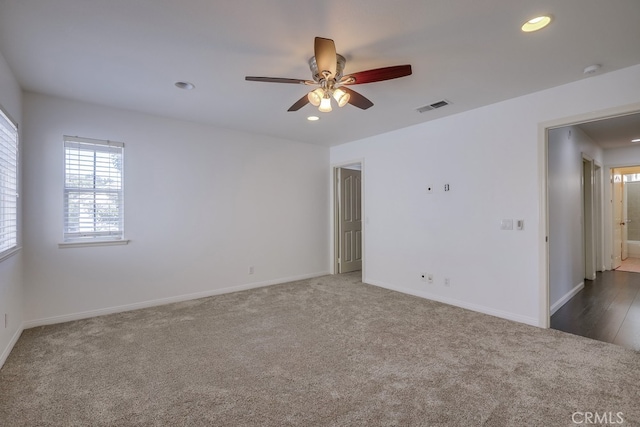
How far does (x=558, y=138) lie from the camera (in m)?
3.86

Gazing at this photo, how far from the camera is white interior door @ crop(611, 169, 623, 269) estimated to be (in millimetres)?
6125

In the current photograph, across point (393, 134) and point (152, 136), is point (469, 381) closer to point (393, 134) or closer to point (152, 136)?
point (393, 134)

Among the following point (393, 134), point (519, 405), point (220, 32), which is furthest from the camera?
point (393, 134)

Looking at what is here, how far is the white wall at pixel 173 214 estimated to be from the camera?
127 inches

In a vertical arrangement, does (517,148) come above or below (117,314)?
above

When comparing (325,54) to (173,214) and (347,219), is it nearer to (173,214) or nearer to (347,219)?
(173,214)

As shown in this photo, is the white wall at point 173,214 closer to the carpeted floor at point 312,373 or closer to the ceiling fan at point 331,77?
the carpeted floor at point 312,373

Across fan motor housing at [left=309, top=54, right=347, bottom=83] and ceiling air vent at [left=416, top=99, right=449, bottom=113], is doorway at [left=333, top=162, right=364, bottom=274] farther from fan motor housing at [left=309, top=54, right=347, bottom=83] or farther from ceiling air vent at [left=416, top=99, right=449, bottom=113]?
fan motor housing at [left=309, top=54, right=347, bottom=83]

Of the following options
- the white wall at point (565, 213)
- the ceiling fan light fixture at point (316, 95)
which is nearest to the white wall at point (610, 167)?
the white wall at point (565, 213)

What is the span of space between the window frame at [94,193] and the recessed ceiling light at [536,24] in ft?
13.6

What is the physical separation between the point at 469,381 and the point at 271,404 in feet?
4.56

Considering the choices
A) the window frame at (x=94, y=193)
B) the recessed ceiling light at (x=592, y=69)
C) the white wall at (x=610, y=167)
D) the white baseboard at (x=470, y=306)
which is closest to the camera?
the recessed ceiling light at (x=592, y=69)

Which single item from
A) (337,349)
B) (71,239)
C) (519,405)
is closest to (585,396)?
(519,405)

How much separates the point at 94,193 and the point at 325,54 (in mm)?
3205
